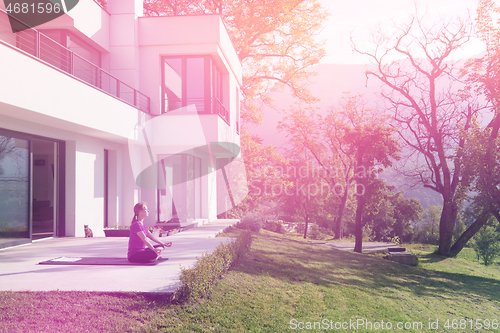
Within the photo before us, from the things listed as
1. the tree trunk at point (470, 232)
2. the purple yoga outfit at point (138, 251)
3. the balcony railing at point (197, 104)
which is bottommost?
the tree trunk at point (470, 232)

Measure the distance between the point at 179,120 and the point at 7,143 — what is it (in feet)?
19.2

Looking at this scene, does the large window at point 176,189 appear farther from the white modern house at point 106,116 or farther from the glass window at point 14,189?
the glass window at point 14,189

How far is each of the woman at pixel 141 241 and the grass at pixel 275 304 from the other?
1565mm

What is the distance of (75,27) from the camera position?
10.8 m

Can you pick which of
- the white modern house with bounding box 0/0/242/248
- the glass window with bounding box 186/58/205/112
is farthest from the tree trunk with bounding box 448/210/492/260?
the glass window with bounding box 186/58/205/112

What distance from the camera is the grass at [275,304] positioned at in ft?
14.6

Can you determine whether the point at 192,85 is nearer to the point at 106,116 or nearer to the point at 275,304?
the point at 106,116

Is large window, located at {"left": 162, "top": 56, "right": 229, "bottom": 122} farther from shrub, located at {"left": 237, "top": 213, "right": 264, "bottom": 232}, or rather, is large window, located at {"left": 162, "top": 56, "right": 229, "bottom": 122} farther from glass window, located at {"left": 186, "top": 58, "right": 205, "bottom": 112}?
shrub, located at {"left": 237, "top": 213, "right": 264, "bottom": 232}

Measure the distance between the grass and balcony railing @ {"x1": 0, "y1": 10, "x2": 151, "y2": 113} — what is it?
20.1 feet

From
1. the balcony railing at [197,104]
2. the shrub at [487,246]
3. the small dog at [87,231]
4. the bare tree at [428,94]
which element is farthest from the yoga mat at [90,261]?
the shrub at [487,246]

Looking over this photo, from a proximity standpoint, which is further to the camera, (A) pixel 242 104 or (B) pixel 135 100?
(A) pixel 242 104

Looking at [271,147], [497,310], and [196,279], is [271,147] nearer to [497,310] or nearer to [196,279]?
[497,310]

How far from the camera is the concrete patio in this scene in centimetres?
527

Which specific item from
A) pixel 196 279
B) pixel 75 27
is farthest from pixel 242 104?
pixel 196 279
